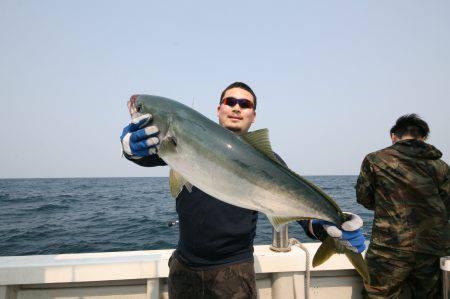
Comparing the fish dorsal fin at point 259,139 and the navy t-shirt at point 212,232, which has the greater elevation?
the fish dorsal fin at point 259,139

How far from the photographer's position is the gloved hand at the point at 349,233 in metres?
2.66

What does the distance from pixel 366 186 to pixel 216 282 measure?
3314 mm

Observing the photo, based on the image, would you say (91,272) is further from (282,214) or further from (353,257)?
(353,257)

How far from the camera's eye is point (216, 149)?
2771 mm

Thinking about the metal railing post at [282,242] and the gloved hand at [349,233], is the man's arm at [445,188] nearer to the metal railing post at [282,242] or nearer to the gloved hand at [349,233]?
the metal railing post at [282,242]

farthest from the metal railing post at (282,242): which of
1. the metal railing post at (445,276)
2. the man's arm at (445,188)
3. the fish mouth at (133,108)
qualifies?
the fish mouth at (133,108)

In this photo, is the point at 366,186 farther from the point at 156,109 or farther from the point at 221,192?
the point at 156,109

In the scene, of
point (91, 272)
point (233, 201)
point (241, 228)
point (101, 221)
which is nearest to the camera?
point (233, 201)

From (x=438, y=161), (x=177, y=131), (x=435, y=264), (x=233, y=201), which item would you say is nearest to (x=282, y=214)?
(x=233, y=201)

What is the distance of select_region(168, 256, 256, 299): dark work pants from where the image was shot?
314 cm

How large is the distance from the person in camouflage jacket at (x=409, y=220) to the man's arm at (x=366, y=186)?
0.15ft

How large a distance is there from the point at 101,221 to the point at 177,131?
721 inches

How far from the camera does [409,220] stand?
4.58 meters

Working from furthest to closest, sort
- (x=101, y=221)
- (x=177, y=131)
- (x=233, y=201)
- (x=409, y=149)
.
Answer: (x=101, y=221)
(x=409, y=149)
(x=177, y=131)
(x=233, y=201)
